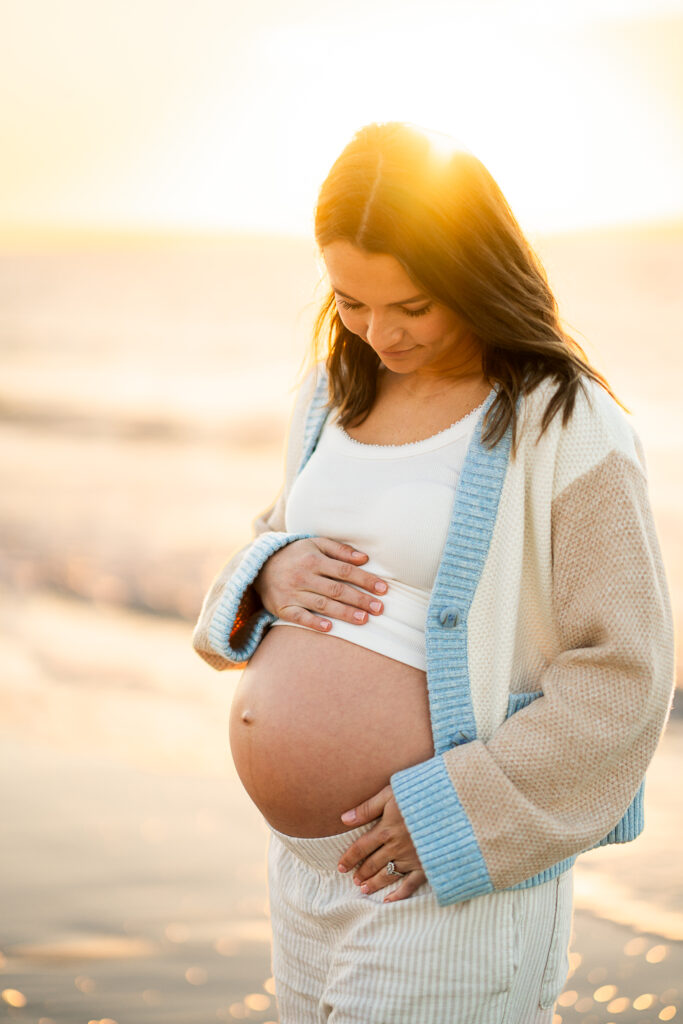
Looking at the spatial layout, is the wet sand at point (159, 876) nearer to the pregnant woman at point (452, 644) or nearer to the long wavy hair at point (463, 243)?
the pregnant woman at point (452, 644)

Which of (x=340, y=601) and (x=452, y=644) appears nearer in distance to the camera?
(x=452, y=644)

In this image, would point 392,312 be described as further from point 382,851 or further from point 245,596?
point 382,851

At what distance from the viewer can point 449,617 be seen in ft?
5.10

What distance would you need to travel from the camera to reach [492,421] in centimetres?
161

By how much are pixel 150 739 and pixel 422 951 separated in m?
2.51

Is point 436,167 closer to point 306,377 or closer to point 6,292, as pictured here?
point 306,377

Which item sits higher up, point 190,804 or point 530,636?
point 530,636

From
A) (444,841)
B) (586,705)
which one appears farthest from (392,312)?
(444,841)

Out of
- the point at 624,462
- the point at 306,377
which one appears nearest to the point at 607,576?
the point at 624,462

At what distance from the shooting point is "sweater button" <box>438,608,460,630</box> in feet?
5.09

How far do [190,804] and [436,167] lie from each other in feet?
8.00

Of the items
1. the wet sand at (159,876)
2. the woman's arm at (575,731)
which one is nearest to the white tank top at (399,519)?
the woman's arm at (575,731)

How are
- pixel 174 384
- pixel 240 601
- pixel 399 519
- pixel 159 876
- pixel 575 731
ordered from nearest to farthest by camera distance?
pixel 575 731 < pixel 399 519 < pixel 240 601 < pixel 159 876 < pixel 174 384

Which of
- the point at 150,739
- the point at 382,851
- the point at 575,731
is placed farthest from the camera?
the point at 150,739
